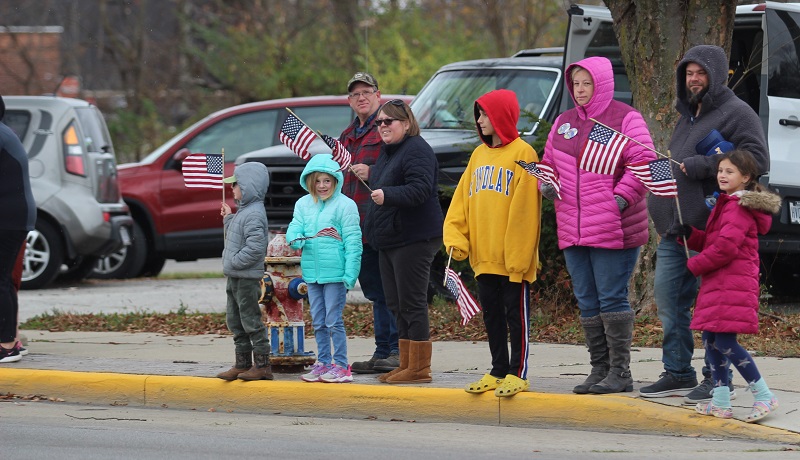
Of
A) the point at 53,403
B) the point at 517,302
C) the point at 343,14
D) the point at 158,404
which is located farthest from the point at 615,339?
the point at 343,14

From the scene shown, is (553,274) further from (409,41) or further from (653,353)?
(409,41)

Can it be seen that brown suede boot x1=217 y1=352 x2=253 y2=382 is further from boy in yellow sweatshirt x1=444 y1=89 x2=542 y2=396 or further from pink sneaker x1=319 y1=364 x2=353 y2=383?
boy in yellow sweatshirt x1=444 y1=89 x2=542 y2=396

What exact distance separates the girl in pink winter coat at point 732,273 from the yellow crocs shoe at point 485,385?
4.15ft

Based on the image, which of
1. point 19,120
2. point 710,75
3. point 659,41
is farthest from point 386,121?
point 19,120

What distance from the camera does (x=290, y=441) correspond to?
7.18 metres

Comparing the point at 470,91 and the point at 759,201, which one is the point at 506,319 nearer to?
the point at 759,201

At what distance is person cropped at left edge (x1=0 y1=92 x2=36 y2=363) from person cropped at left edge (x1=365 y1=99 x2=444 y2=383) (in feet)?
9.20

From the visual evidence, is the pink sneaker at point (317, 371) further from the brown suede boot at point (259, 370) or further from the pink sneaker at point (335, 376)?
the brown suede boot at point (259, 370)

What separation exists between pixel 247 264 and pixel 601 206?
87.4 inches

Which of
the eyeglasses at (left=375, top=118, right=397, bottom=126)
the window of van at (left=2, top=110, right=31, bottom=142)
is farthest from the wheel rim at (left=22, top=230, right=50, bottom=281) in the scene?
the eyeglasses at (left=375, top=118, right=397, bottom=126)

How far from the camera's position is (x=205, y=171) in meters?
8.77

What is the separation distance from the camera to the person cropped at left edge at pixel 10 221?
9.66 metres

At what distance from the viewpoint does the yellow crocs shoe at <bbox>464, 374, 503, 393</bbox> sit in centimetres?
783

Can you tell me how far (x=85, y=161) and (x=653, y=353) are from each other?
808 cm
